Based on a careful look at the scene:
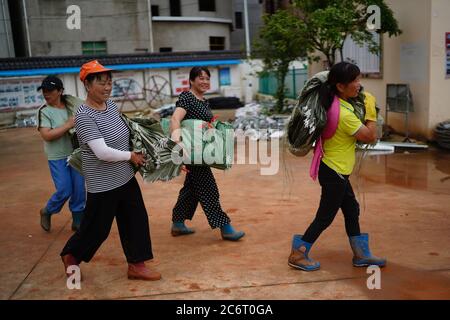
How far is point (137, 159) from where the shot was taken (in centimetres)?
320

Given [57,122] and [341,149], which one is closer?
[341,149]

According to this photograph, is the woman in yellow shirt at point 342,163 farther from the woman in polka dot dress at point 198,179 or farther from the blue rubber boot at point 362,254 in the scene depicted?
the woman in polka dot dress at point 198,179

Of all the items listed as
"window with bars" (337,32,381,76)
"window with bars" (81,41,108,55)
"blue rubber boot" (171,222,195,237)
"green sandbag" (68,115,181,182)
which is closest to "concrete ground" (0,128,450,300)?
"blue rubber boot" (171,222,195,237)

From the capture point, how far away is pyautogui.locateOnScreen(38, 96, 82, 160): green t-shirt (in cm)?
418

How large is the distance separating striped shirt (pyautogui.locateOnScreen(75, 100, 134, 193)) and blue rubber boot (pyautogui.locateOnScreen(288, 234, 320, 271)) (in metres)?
1.29

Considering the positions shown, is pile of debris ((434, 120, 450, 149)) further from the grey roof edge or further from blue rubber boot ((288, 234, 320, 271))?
the grey roof edge

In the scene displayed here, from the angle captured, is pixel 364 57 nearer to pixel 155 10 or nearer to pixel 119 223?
pixel 119 223

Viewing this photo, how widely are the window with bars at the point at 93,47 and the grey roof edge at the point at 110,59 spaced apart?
2.64 meters

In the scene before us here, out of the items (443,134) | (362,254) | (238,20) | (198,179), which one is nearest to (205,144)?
(198,179)

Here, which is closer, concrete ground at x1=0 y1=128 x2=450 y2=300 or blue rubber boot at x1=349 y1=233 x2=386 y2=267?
concrete ground at x1=0 y1=128 x2=450 y2=300

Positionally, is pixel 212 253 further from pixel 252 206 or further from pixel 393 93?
pixel 393 93

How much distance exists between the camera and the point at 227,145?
3984 mm

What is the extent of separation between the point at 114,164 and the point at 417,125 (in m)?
7.11

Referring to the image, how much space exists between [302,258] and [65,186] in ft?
7.23
